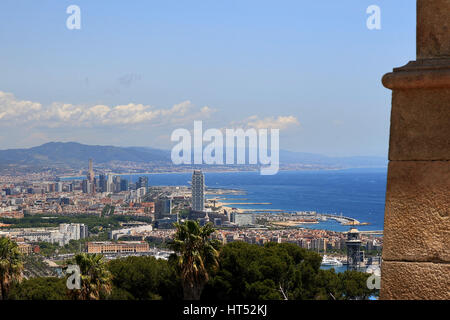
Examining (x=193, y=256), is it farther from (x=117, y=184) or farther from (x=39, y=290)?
(x=117, y=184)

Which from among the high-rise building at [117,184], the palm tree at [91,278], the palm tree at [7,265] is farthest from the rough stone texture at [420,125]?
the high-rise building at [117,184]

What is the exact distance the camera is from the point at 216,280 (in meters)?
12.2

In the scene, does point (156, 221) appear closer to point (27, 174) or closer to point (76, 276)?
point (76, 276)

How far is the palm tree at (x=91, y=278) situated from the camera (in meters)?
9.61

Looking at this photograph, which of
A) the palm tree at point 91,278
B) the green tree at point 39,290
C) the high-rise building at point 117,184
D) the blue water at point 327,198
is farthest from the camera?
the high-rise building at point 117,184

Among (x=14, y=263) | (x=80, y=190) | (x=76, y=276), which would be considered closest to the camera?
(x=76, y=276)

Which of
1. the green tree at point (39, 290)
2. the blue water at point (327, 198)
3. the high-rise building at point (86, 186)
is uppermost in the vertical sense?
the green tree at point (39, 290)

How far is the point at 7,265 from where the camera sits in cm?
1112

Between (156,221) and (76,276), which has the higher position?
(76,276)

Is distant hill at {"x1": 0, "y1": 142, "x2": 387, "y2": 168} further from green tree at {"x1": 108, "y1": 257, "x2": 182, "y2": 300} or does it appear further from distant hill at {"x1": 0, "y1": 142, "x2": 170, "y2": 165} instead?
green tree at {"x1": 108, "y1": 257, "x2": 182, "y2": 300}

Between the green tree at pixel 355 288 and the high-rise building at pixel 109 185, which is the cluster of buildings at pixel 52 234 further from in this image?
the high-rise building at pixel 109 185

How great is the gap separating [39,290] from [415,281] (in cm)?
1215
